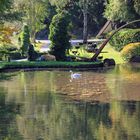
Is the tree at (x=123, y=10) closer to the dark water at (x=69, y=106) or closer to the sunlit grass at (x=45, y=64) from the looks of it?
the sunlit grass at (x=45, y=64)

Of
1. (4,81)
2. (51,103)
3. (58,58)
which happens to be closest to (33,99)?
(51,103)

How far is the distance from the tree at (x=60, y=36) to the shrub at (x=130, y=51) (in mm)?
6382

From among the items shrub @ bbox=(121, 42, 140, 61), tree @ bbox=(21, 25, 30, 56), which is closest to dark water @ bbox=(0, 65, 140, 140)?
shrub @ bbox=(121, 42, 140, 61)

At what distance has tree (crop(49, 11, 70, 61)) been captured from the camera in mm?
54816

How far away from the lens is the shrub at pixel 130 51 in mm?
58156

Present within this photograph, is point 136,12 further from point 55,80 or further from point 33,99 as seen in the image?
point 33,99

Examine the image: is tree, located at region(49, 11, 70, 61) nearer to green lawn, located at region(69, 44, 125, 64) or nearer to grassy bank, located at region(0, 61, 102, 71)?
grassy bank, located at region(0, 61, 102, 71)

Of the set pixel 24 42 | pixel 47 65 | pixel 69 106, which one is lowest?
pixel 69 106

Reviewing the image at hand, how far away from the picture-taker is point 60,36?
54.9 meters

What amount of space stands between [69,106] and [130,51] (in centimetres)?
2810

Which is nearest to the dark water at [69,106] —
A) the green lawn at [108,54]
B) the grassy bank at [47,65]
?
the grassy bank at [47,65]

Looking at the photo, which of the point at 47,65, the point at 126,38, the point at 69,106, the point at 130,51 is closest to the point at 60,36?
the point at 47,65

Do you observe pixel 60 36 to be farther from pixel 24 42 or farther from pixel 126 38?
pixel 126 38

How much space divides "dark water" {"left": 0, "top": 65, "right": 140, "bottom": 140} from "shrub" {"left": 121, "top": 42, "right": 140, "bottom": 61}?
36.2ft
